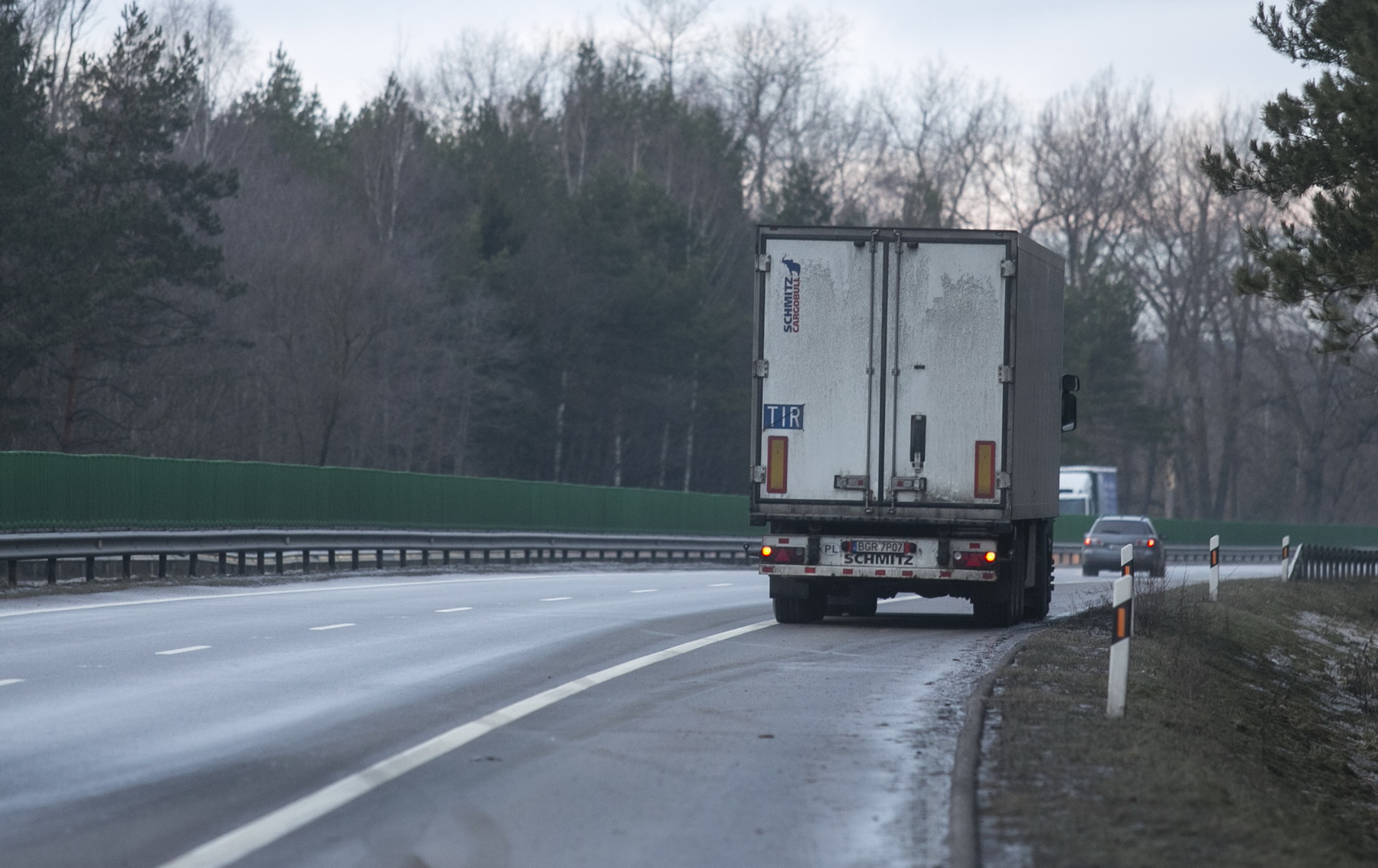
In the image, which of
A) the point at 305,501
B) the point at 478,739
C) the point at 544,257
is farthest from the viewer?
the point at 544,257

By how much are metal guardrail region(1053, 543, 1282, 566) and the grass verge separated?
40.1m

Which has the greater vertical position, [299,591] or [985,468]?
[985,468]

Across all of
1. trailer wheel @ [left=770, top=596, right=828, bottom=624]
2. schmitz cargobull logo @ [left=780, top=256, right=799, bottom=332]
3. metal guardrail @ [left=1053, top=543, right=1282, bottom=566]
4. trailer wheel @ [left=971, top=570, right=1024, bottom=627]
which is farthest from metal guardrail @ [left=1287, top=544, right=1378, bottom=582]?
schmitz cargobull logo @ [left=780, top=256, right=799, bottom=332]

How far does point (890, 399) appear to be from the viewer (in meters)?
16.6

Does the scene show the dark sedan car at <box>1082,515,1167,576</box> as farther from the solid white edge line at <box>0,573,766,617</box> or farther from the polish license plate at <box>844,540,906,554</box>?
the polish license plate at <box>844,540,906,554</box>

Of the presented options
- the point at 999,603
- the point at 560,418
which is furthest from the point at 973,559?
the point at 560,418

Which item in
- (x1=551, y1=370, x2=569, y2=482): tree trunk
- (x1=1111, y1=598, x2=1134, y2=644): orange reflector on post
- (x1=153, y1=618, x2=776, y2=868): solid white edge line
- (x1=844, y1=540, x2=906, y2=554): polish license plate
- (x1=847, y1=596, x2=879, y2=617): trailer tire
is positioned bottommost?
(x1=153, y1=618, x2=776, y2=868): solid white edge line

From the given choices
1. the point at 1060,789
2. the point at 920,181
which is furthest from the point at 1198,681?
the point at 920,181

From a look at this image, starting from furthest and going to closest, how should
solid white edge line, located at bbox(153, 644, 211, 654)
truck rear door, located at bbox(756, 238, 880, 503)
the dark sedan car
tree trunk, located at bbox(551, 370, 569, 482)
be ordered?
tree trunk, located at bbox(551, 370, 569, 482) → the dark sedan car → truck rear door, located at bbox(756, 238, 880, 503) → solid white edge line, located at bbox(153, 644, 211, 654)

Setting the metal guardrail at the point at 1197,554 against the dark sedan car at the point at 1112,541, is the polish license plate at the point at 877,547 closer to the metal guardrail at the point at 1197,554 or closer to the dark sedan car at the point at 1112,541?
the dark sedan car at the point at 1112,541

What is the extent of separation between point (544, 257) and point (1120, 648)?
2236 inches

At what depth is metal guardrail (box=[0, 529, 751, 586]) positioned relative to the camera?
71.9 feet

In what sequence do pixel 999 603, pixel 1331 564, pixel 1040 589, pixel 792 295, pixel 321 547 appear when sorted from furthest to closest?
1. pixel 1331 564
2. pixel 321 547
3. pixel 1040 589
4. pixel 999 603
5. pixel 792 295

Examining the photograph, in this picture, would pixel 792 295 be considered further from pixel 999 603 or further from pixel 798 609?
pixel 999 603
